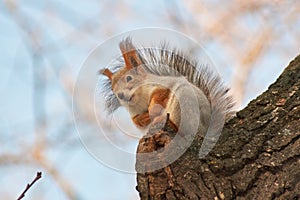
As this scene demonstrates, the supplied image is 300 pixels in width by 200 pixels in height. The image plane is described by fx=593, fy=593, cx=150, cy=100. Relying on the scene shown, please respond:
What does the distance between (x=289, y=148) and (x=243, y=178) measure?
0.12m

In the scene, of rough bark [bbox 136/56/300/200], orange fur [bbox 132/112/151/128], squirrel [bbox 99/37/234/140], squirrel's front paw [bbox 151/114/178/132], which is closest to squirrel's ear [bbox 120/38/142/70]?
squirrel [bbox 99/37/234/140]

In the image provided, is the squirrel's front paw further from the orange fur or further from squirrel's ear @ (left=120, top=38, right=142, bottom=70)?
squirrel's ear @ (left=120, top=38, right=142, bottom=70)

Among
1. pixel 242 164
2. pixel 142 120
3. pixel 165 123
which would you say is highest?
pixel 142 120

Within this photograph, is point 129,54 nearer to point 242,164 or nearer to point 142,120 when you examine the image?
point 142,120

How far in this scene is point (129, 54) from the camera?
1.58m

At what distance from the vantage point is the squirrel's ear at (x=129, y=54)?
1560 millimetres

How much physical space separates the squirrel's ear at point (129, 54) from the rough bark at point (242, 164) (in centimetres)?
38

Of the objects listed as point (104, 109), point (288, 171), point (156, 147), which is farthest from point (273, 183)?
point (104, 109)

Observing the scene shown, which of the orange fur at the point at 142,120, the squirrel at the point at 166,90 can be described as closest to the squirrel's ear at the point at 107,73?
the squirrel at the point at 166,90

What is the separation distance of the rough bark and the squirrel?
0.40 ft

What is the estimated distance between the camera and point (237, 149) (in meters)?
1.18

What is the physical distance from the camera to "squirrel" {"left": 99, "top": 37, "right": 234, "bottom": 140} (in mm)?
1412

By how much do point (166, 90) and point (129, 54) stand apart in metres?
0.15

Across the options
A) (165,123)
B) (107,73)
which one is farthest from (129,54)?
(165,123)
